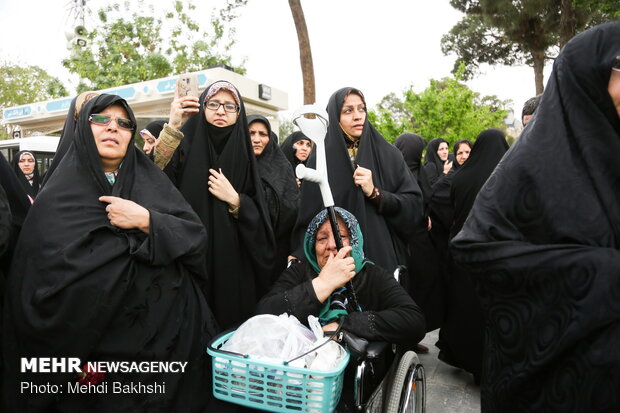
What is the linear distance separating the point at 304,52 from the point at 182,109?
8.28 m

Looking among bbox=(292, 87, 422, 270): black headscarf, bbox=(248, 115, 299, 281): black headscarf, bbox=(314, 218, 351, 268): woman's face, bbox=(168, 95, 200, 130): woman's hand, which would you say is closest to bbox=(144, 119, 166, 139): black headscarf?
bbox=(248, 115, 299, 281): black headscarf

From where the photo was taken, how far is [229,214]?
Answer: 101 inches

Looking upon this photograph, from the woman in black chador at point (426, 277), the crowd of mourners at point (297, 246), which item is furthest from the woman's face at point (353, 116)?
the woman in black chador at point (426, 277)

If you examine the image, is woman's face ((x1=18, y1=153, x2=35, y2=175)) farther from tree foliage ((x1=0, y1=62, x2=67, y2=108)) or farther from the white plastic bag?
tree foliage ((x1=0, y1=62, x2=67, y2=108))

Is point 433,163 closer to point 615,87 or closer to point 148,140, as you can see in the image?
point 148,140

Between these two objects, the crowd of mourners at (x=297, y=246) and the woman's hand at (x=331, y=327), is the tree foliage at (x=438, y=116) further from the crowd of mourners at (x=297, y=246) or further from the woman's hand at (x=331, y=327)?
the woman's hand at (x=331, y=327)

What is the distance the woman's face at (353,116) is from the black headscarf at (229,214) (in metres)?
0.63

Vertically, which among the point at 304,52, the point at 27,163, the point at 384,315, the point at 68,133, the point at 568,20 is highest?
the point at 568,20

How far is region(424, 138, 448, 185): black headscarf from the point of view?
6492 mm

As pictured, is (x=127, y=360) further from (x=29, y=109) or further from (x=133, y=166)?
(x=29, y=109)

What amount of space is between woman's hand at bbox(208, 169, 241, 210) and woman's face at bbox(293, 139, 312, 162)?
1.82m

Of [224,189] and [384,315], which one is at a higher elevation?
[224,189]

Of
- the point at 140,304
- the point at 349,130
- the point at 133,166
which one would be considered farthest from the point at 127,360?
the point at 349,130

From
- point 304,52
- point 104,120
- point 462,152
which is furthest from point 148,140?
point 304,52
